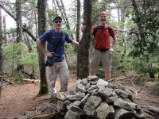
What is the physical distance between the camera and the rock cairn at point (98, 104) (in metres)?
5.11

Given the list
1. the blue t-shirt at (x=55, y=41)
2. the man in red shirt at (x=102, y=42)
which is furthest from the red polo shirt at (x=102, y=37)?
the blue t-shirt at (x=55, y=41)

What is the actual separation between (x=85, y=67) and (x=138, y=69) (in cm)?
369

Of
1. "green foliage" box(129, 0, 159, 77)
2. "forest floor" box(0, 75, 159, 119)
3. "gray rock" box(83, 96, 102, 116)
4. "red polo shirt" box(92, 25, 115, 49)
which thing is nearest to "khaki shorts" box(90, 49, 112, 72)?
"red polo shirt" box(92, 25, 115, 49)

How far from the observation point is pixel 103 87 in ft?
18.8

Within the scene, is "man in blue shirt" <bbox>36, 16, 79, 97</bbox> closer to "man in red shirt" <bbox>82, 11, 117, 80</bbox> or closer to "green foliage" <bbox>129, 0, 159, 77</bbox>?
"man in red shirt" <bbox>82, 11, 117, 80</bbox>

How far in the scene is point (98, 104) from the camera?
534 cm

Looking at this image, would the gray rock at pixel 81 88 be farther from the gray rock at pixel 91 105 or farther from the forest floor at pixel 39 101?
the forest floor at pixel 39 101

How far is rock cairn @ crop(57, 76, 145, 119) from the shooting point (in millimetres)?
5109

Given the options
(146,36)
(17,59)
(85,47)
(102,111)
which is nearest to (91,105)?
(102,111)

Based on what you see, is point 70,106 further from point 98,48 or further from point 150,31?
point 150,31

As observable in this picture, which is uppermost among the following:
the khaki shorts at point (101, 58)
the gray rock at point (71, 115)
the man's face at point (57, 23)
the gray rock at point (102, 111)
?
the man's face at point (57, 23)

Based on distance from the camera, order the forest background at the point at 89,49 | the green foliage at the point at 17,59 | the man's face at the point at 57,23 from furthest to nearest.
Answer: the green foliage at the point at 17,59 < the forest background at the point at 89,49 < the man's face at the point at 57,23

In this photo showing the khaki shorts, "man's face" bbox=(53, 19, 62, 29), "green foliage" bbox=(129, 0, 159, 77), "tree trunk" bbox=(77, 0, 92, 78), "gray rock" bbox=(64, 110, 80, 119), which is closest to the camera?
"gray rock" bbox=(64, 110, 80, 119)

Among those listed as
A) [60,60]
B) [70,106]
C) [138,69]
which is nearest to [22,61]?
[138,69]
